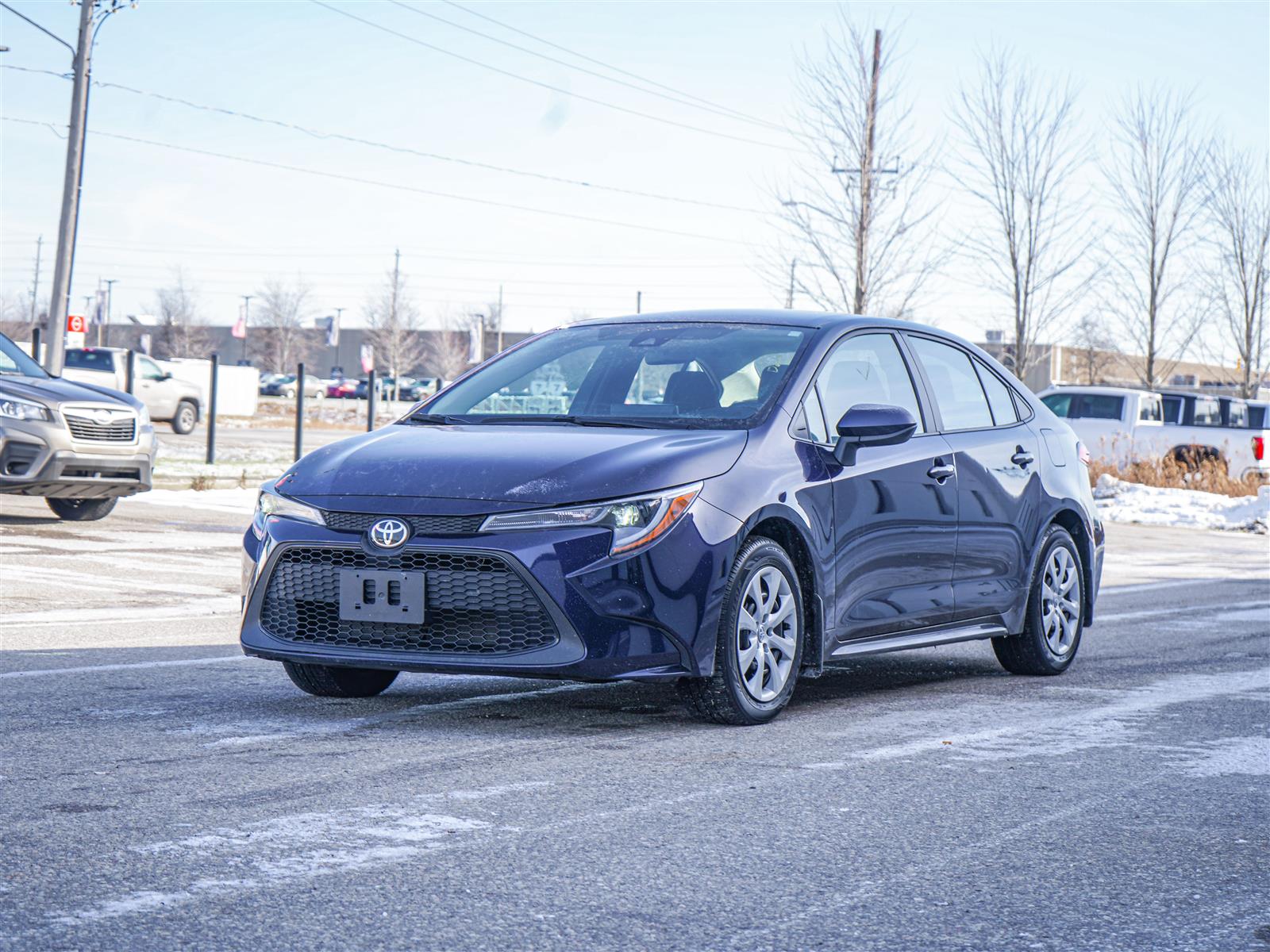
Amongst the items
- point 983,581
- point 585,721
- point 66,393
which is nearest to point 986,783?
point 585,721

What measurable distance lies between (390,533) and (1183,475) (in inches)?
929

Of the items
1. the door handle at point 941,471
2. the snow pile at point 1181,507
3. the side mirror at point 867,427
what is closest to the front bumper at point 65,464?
the door handle at point 941,471

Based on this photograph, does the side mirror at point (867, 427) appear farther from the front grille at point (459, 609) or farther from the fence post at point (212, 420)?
the fence post at point (212, 420)

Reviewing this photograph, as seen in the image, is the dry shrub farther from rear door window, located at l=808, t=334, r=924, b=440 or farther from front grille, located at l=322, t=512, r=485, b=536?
front grille, located at l=322, t=512, r=485, b=536

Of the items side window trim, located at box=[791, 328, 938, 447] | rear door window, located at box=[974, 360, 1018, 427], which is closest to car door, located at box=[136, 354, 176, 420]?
rear door window, located at box=[974, 360, 1018, 427]

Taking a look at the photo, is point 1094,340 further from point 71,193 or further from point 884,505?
point 884,505

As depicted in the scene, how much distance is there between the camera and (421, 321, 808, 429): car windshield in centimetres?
643

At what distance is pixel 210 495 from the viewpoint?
741 inches

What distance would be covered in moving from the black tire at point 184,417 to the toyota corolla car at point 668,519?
30.1 meters

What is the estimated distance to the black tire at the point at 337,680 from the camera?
252 inches

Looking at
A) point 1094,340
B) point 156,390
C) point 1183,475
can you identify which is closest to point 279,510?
point 1183,475

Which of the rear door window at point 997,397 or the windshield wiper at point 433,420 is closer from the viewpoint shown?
the windshield wiper at point 433,420

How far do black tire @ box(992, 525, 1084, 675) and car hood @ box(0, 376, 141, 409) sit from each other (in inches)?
338

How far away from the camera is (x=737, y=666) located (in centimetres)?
592
